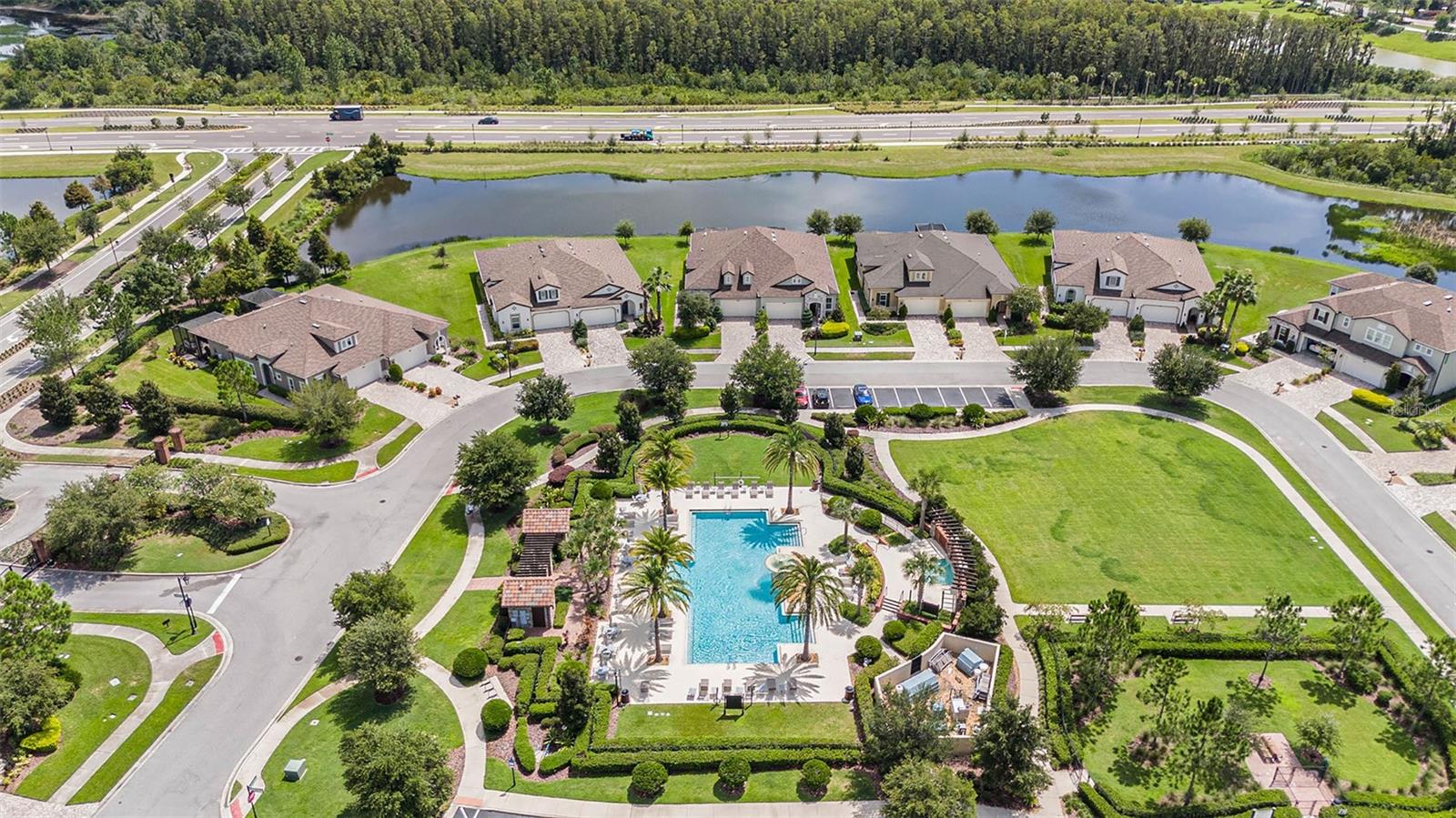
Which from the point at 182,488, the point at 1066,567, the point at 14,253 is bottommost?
the point at 1066,567

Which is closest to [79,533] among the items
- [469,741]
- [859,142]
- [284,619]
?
[284,619]

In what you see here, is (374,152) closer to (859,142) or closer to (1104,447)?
(859,142)

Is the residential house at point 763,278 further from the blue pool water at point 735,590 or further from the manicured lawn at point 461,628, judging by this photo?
the manicured lawn at point 461,628

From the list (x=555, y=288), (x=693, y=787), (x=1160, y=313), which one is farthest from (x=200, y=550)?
(x=1160, y=313)

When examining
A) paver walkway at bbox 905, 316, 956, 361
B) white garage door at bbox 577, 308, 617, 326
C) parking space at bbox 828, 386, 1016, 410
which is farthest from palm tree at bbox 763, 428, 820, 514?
white garage door at bbox 577, 308, 617, 326

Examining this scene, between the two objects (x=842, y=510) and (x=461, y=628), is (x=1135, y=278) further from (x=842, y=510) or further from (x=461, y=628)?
(x=461, y=628)

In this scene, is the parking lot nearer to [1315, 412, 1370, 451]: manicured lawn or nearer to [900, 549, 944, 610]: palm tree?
[900, 549, 944, 610]: palm tree
